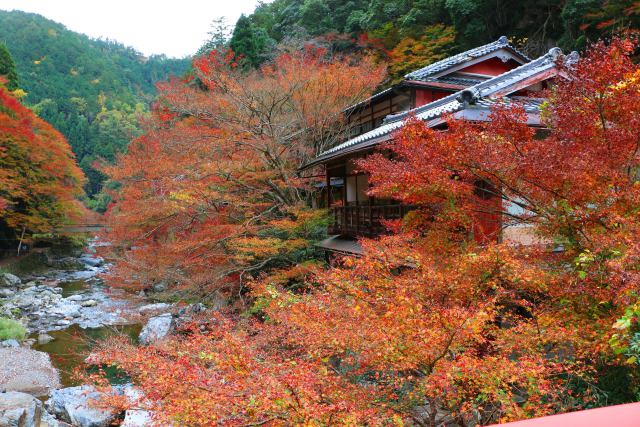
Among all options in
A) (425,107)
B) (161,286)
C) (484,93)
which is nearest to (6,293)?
(161,286)

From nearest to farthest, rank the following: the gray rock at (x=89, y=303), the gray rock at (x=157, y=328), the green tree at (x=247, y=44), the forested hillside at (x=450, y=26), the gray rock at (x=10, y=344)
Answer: the gray rock at (x=157, y=328) < the gray rock at (x=10, y=344) < the forested hillside at (x=450, y=26) < the gray rock at (x=89, y=303) < the green tree at (x=247, y=44)

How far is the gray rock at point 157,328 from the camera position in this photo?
18.0 metres

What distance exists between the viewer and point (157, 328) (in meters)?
18.5

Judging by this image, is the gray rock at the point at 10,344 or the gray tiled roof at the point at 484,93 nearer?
the gray tiled roof at the point at 484,93

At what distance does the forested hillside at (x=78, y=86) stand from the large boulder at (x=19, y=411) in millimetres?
49442

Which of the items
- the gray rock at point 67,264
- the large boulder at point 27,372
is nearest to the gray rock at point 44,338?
the large boulder at point 27,372

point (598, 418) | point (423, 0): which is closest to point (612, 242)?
point (598, 418)

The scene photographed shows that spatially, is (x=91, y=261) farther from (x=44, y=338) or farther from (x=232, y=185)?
(x=232, y=185)

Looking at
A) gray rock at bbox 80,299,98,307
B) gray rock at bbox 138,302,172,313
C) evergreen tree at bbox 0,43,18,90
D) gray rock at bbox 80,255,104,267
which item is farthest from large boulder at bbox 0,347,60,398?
evergreen tree at bbox 0,43,18,90

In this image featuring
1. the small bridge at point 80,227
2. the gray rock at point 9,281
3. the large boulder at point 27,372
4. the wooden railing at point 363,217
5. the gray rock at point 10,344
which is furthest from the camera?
the small bridge at point 80,227

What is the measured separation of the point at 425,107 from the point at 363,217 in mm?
3840

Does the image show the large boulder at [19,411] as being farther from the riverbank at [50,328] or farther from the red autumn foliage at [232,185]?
the red autumn foliage at [232,185]

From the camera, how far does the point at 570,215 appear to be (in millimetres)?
6832

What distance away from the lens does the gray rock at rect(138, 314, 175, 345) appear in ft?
59.0
